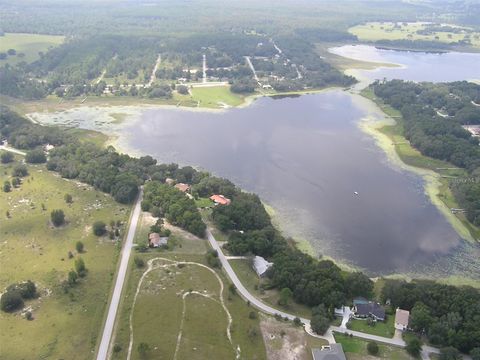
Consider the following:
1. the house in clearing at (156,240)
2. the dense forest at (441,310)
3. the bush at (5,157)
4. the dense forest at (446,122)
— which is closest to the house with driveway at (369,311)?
the dense forest at (441,310)

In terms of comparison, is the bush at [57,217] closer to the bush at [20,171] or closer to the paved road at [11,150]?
the bush at [20,171]

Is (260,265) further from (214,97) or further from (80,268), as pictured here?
(214,97)

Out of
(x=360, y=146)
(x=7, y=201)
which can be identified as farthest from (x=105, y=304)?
(x=360, y=146)

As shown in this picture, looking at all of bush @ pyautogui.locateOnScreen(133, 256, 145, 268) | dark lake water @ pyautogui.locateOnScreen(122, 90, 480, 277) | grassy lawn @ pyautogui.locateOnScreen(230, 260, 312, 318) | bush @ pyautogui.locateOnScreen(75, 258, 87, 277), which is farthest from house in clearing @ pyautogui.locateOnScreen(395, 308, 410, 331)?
bush @ pyautogui.locateOnScreen(75, 258, 87, 277)

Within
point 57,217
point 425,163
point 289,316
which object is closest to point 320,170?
point 425,163

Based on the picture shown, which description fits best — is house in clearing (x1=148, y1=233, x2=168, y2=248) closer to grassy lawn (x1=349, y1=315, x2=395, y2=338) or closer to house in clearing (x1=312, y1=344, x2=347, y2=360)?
house in clearing (x1=312, y1=344, x2=347, y2=360)

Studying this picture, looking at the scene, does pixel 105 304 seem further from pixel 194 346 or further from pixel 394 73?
pixel 394 73
